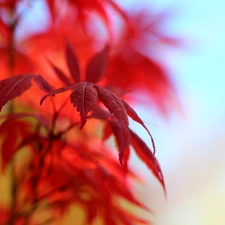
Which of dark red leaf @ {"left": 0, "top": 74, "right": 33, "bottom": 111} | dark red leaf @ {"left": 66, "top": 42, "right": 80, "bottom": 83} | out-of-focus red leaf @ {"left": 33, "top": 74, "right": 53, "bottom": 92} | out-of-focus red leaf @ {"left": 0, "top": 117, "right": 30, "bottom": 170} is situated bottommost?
out-of-focus red leaf @ {"left": 0, "top": 117, "right": 30, "bottom": 170}

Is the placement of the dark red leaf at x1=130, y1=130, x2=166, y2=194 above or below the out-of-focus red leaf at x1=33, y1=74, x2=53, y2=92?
below

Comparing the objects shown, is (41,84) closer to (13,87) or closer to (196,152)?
(13,87)

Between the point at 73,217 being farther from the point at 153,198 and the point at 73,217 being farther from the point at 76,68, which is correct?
the point at 76,68

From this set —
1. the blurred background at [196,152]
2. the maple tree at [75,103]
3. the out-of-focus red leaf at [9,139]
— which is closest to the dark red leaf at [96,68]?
the maple tree at [75,103]

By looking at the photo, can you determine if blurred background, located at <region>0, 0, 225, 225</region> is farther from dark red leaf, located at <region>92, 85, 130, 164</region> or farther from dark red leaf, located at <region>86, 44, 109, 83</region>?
dark red leaf, located at <region>92, 85, 130, 164</region>

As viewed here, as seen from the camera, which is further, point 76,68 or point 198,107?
point 198,107

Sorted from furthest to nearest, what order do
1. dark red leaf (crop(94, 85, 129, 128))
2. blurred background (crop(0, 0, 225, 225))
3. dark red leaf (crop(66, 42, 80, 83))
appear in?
blurred background (crop(0, 0, 225, 225)) → dark red leaf (crop(66, 42, 80, 83)) → dark red leaf (crop(94, 85, 129, 128))

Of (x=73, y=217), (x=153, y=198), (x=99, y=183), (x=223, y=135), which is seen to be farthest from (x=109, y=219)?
(x=223, y=135)

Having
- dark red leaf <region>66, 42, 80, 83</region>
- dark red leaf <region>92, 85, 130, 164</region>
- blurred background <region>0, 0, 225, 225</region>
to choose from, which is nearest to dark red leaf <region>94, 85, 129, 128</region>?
dark red leaf <region>92, 85, 130, 164</region>

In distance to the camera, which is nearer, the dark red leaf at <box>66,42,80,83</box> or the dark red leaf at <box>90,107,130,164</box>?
the dark red leaf at <box>90,107,130,164</box>
